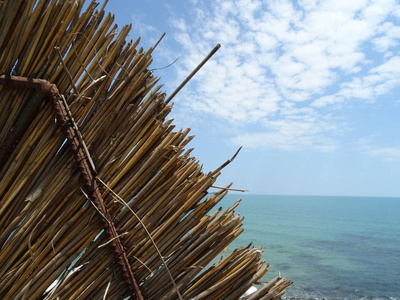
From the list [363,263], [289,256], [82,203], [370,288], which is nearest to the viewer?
[82,203]

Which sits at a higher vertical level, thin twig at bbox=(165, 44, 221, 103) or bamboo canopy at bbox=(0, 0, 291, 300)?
thin twig at bbox=(165, 44, 221, 103)

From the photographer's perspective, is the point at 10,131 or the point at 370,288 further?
the point at 370,288

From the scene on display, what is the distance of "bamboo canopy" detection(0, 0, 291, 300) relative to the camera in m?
1.29

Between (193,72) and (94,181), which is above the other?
(193,72)

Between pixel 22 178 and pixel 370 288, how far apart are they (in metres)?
25.5

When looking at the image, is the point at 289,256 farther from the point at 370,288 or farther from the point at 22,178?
the point at 22,178

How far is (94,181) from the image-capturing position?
4.27 ft

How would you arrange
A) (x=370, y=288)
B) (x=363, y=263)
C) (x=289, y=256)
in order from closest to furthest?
(x=370, y=288), (x=363, y=263), (x=289, y=256)

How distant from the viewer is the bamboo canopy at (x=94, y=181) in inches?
50.7

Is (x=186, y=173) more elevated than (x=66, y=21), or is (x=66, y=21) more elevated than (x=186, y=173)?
(x=66, y=21)

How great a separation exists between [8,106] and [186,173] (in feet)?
2.69

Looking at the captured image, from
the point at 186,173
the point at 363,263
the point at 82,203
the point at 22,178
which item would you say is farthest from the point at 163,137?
the point at 363,263

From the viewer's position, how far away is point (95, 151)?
1.36 m

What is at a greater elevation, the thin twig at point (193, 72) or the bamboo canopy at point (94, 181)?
the thin twig at point (193, 72)
